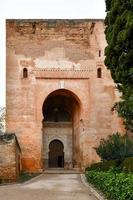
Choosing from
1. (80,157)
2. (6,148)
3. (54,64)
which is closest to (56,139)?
(80,157)

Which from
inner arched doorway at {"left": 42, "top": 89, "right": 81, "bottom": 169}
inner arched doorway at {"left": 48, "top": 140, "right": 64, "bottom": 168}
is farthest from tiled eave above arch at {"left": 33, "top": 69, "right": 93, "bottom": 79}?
inner arched doorway at {"left": 48, "top": 140, "right": 64, "bottom": 168}

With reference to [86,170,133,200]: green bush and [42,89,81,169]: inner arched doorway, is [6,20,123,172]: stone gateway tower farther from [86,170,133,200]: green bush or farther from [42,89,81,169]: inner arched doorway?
[86,170,133,200]: green bush

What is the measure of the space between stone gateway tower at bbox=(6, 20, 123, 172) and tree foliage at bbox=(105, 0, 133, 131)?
15713 mm

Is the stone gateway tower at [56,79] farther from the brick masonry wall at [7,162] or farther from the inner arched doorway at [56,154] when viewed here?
the brick masonry wall at [7,162]

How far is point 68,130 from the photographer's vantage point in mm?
35656

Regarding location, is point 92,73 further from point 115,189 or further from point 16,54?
point 115,189

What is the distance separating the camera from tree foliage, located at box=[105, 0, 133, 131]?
13148mm

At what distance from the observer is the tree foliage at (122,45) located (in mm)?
13148

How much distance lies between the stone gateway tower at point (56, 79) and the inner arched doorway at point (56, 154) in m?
5.50

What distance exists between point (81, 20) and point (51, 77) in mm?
4308

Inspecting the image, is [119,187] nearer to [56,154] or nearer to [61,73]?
[61,73]

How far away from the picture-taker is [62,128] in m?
35.8

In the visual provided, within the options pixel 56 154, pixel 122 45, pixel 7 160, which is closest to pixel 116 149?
pixel 7 160

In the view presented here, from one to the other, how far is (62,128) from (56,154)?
3.43 meters
